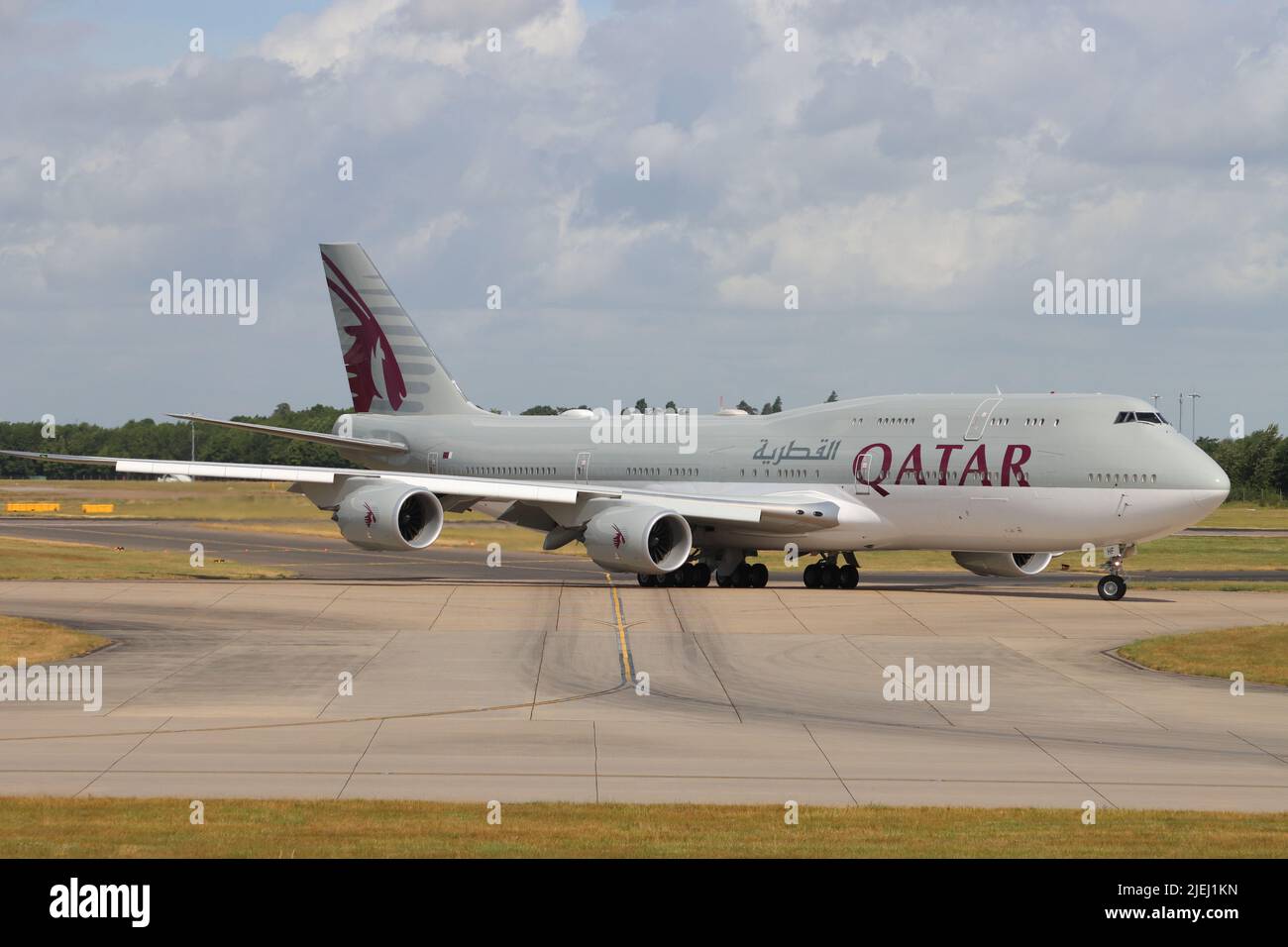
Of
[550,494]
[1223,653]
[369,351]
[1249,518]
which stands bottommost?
[1249,518]

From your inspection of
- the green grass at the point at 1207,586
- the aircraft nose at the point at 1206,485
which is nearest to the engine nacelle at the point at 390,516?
the green grass at the point at 1207,586

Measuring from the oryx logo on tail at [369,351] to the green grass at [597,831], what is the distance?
39252 mm

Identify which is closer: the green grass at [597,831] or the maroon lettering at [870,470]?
the green grass at [597,831]

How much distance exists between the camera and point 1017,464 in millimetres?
41188

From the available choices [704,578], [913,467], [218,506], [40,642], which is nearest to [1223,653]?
[913,467]

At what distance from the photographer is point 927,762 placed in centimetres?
1944

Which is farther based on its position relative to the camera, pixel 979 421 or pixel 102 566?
pixel 102 566

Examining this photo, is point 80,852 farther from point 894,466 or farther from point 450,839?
point 894,466

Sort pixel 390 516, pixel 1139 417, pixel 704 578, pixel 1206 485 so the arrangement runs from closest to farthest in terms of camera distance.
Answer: pixel 1206 485 < pixel 1139 417 < pixel 390 516 < pixel 704 578

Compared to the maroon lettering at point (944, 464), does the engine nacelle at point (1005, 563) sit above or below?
below

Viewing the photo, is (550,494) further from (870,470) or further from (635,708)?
(635,708)

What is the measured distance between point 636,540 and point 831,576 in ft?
19.9

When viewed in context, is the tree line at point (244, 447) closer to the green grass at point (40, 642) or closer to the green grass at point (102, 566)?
the green grass at point (102, 566)

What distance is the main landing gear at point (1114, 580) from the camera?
40906 mm
